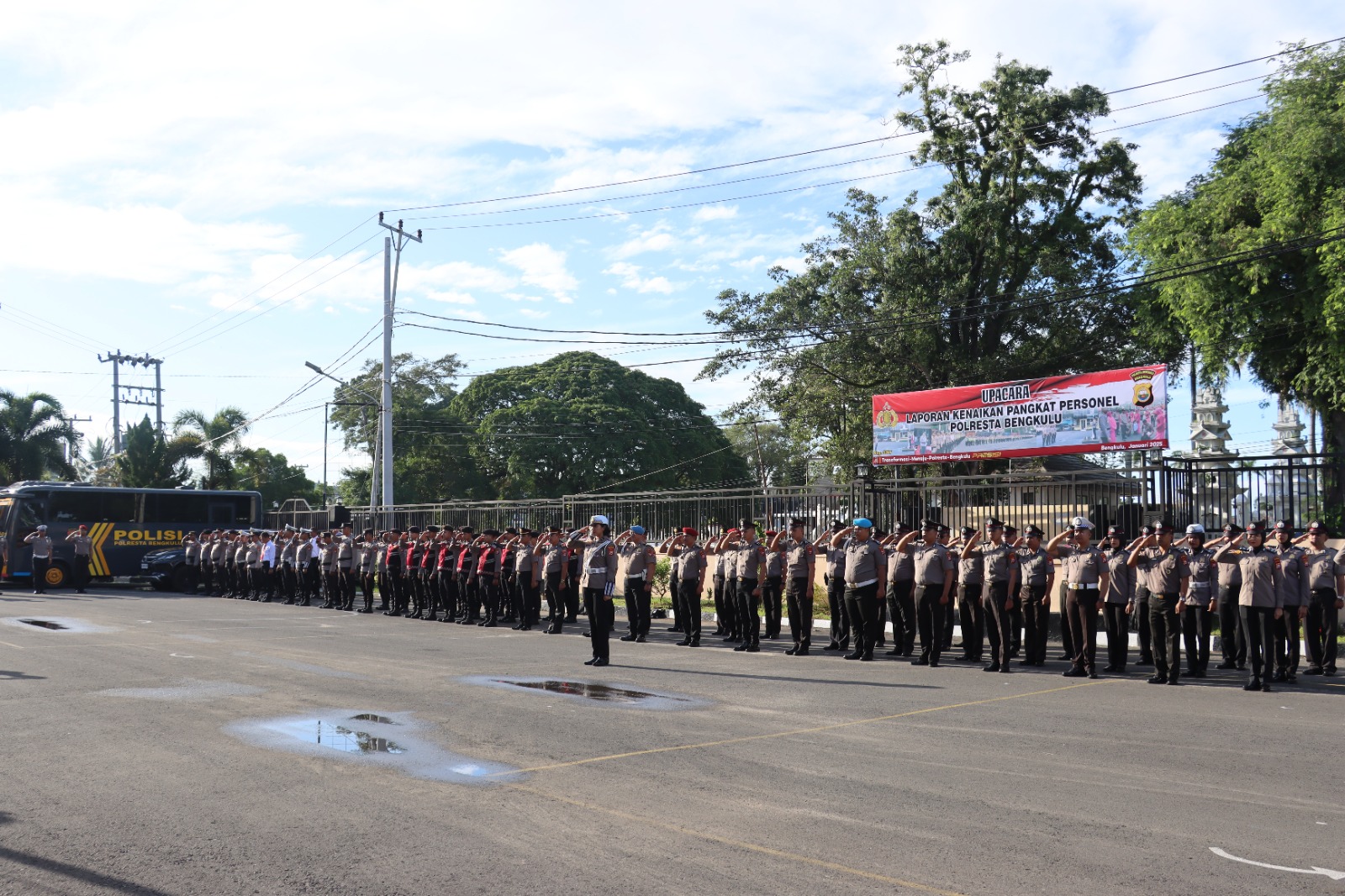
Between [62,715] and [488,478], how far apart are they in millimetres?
46135

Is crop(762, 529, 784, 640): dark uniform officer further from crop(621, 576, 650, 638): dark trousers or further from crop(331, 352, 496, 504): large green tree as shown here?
crop(331, 352, 496, 504): large green tree

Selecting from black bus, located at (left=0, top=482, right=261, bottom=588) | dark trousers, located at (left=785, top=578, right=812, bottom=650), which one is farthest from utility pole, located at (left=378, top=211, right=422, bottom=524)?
dark trousers, located at (left=785, top=578, right=812, bottom=650)

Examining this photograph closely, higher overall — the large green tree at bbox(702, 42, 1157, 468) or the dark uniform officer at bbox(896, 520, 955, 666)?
the large green tree at bbox(702, 42, 1157, 468)

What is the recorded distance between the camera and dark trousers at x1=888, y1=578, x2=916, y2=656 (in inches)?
555

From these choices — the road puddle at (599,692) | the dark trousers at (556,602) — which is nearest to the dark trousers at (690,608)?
the dark trousers at (556,602)

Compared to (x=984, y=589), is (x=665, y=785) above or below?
below

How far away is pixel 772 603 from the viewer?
16266 mm

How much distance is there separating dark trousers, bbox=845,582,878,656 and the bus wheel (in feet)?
82.1

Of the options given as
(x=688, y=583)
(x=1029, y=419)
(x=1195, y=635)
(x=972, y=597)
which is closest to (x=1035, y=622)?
(x=972, y=597)

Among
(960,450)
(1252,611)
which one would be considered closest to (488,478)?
(960,450)

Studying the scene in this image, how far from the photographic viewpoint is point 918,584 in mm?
13859

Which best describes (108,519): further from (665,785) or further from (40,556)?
(665,785)

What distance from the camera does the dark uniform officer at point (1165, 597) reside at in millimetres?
11672

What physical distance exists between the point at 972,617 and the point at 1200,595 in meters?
2.70
